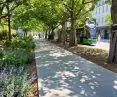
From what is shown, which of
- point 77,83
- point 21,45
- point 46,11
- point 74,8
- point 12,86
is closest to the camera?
point 12,86

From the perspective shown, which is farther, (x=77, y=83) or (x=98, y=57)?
(x=98, y=57)

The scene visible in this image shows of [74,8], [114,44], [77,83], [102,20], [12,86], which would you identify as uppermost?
[74,8]

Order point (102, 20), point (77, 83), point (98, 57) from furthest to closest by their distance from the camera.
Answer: point (102, 20), point (98, 57), point (77, 83)

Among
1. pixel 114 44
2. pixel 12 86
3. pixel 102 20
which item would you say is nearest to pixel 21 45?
pixel 114 44

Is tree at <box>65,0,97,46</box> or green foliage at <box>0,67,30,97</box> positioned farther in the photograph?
tree at <box>65,0,97,46</box>

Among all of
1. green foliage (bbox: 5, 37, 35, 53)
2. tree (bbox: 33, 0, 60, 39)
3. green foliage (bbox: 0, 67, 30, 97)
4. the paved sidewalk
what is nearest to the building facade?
tree (bbox: 33, 0, 60, 39)

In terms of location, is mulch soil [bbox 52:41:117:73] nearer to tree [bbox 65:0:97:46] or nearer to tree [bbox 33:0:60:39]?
tree [bbox 65:0:97:46]

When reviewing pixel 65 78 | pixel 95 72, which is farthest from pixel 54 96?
pixel 95 72

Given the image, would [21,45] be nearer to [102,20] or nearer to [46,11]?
[46,11]

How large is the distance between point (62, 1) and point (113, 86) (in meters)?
22.5

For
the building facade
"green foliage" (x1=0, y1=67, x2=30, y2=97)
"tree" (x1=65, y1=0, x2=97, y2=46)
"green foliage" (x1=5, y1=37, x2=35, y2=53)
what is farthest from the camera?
the building facade

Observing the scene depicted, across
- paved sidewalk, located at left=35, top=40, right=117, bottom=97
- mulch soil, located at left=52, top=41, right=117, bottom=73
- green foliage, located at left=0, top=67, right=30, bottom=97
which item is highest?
green foliage, located at left=0, top=67, right=30, bottom=97

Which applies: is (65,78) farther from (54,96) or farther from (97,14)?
(97,14)

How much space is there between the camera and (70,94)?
27.4ft
